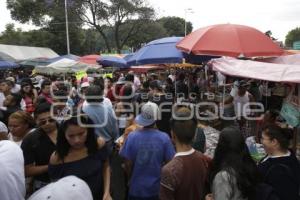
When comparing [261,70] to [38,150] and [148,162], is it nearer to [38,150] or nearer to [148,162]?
[148,162]

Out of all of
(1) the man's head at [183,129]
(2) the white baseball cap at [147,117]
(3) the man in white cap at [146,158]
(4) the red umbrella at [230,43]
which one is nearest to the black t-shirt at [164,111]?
(4) the red umbrella at [230,43]

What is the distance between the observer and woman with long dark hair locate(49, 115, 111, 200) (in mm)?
3129

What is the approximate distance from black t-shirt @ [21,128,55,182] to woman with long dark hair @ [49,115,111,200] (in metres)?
0.20

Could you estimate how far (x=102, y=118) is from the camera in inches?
203

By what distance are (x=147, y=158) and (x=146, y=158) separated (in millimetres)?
11

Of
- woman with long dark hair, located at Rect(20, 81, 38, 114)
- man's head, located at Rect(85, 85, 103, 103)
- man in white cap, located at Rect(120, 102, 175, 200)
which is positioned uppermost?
man's head, located at Rect(85, 85, 103, 103)

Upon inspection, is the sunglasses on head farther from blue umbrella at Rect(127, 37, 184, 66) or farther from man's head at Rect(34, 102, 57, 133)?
blue umbrella at Rect(127, 37, 184, 66)

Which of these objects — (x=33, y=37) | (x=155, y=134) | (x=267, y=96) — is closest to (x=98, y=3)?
(x=33, y=37)

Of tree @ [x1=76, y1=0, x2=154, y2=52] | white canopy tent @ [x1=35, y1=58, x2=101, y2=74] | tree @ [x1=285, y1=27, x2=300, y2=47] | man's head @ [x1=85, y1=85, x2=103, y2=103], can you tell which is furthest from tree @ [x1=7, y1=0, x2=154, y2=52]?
tree @ [x1=285, y1=27, x2=300, y2=47]

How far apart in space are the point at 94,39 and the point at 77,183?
5469 centimetres

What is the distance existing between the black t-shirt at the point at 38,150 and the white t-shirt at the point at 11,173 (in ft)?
3.37

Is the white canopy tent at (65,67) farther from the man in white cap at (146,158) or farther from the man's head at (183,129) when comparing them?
the man's head at (183,129)

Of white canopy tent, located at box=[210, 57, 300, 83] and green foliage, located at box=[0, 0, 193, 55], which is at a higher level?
green foliage, located at box=[0, 0, 193, 55]

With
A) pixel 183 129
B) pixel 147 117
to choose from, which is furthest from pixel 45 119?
pixel 183 129
